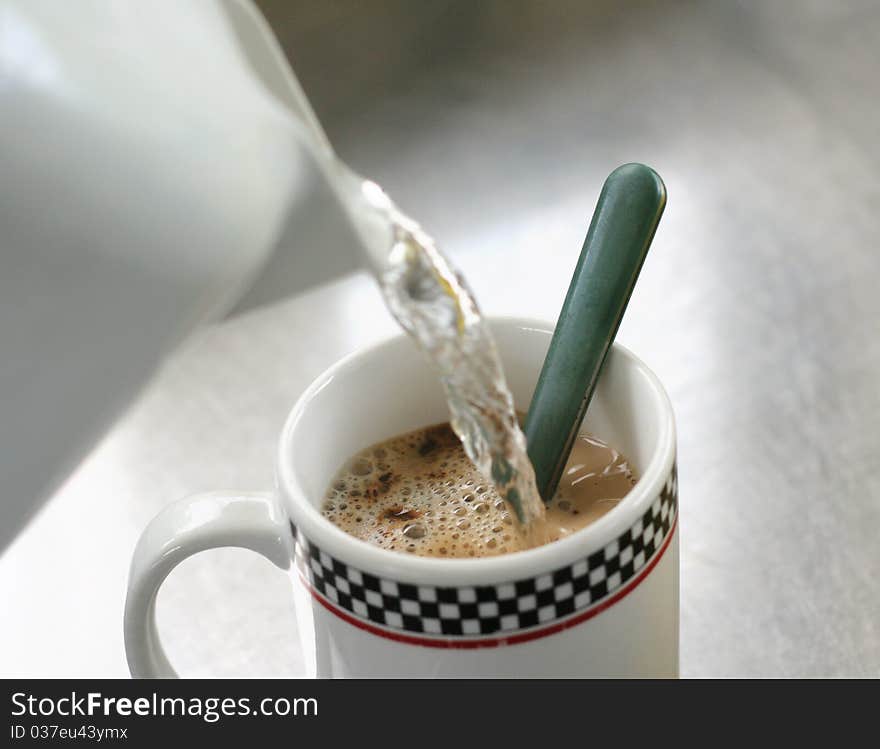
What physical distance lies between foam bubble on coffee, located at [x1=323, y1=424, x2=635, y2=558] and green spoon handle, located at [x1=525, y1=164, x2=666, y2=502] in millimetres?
18

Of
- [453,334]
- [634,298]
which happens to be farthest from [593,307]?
[634,298]

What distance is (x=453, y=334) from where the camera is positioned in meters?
0.36

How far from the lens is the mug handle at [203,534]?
0.42 metres

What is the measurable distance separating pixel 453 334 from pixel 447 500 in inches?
4.1

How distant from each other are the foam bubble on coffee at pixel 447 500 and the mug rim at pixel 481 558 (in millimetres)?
32

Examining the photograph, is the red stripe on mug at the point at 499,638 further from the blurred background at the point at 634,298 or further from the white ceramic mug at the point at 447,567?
the blurred background at the point at 634,298

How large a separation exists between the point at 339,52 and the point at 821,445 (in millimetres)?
481

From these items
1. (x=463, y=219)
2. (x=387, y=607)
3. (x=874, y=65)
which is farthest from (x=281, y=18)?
(x=387, y=607)

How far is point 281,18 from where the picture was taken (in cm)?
94

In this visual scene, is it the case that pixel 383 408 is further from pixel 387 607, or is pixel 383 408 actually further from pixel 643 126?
pixel 643 126

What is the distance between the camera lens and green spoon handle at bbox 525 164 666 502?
1.34 ft

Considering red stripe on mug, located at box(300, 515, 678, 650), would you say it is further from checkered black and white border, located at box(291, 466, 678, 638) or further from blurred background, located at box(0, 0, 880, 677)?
blurred background, located at box(0, 0, 880, 677)

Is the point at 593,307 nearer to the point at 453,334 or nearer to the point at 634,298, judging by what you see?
the point at 453,334
